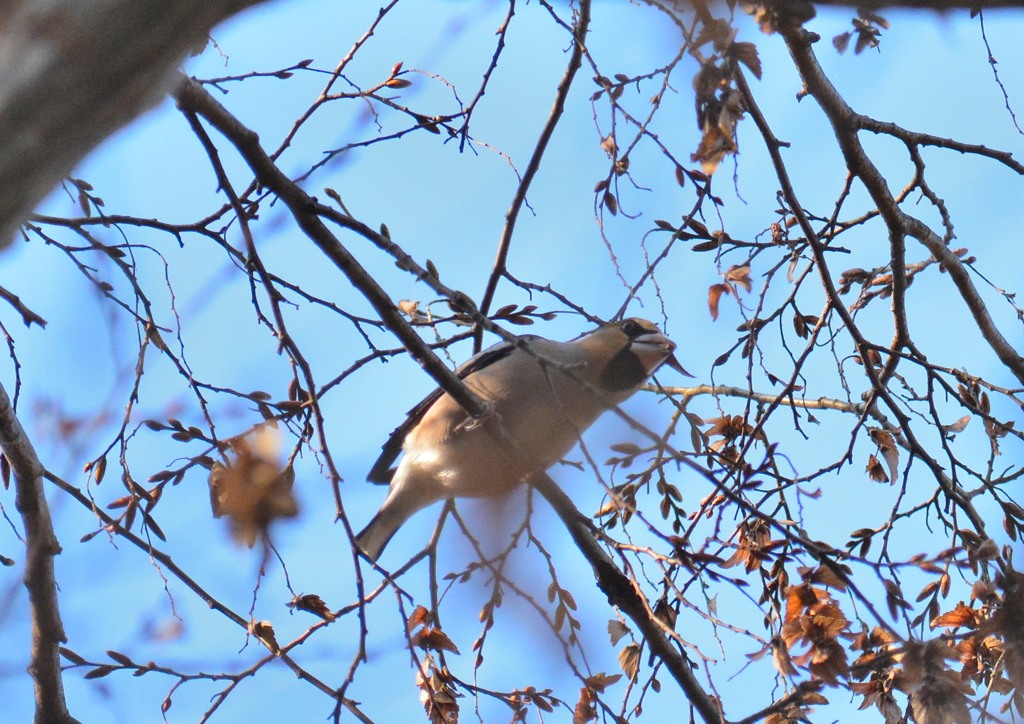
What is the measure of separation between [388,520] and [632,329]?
1.72 metres

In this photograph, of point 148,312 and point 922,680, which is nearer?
point 922,680

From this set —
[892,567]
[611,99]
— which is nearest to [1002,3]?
[892,567]

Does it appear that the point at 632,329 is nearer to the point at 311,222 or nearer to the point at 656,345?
the point at 656,345

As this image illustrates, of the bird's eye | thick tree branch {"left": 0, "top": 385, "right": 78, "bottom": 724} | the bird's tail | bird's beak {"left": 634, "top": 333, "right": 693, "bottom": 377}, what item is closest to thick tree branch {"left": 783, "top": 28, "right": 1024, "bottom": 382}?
bird's beak {"left": 634, "top": 333, "right": 693, "bottom": 377}

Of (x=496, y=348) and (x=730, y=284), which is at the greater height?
(x=496, y=348)

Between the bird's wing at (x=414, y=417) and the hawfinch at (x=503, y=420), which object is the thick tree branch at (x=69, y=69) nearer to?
the hawfinch at (x=503, y=420)

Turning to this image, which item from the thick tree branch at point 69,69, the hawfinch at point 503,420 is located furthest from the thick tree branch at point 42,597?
the thick tree branch at point 69,69

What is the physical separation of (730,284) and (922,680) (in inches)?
65.6

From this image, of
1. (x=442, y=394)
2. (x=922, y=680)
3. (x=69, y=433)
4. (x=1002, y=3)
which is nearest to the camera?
(x=1002, y=3)

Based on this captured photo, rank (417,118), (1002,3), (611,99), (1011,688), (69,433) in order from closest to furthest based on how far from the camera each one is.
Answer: (1002,3) → (69,433) → (1011,688) → (611,99) → (417,118)

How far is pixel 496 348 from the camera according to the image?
17.7 ft

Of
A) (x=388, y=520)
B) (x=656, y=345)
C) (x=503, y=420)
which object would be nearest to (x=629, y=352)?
(x=656, y=345)

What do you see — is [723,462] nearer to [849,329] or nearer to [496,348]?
[849,329]

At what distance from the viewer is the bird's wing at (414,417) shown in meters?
5.29
